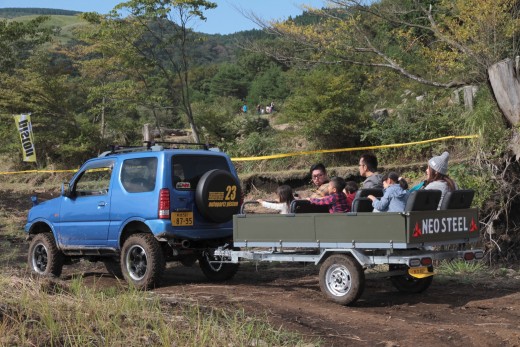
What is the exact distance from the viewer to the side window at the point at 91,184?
1059cm

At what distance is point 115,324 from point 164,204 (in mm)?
3930

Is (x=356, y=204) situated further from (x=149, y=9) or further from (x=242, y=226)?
(x=149, y=9)

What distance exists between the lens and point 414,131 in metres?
19.3

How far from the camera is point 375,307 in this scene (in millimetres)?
8266

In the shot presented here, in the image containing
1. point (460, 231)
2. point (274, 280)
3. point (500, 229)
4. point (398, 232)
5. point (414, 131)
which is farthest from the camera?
point (414, 131)

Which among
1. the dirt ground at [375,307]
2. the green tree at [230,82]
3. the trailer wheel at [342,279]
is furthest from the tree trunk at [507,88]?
the green tree at [230,82]

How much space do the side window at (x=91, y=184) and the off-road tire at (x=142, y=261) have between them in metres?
1.06

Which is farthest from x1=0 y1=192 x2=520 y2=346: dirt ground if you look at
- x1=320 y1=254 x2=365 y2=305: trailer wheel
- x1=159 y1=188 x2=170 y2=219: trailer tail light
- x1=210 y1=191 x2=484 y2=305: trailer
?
x1=159 y1=188 x2=170 y2=219: trailer tail light

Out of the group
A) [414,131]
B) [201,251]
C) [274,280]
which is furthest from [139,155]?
[414,131]

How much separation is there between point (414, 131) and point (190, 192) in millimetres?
10904

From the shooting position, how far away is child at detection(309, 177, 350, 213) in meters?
9.11

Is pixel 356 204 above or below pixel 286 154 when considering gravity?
below

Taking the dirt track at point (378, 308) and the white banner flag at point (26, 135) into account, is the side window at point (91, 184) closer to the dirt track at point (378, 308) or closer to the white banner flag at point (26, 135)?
the dirt track at point (378, 308)

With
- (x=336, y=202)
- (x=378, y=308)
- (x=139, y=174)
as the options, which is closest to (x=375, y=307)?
(x=378, y=308)
